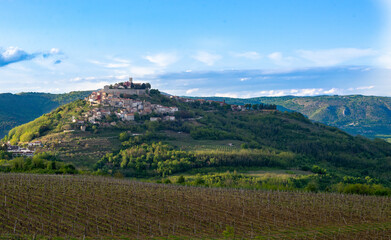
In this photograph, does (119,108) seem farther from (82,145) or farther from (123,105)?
(82,145)

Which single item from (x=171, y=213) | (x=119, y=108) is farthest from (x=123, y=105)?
(x=171, y=213)

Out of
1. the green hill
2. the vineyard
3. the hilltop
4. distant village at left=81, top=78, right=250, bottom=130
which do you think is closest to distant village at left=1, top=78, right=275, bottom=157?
distant village at left=81, top=78, right=250, bottom=130

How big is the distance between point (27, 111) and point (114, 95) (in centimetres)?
5392

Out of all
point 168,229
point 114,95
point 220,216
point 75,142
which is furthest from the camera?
point 114,95

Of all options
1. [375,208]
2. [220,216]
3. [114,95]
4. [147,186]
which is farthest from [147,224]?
[114,95]

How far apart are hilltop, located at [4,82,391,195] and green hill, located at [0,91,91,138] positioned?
3487 centimetres

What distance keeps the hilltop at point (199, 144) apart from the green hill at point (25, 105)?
3487 centimetres

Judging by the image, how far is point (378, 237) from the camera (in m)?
26.3

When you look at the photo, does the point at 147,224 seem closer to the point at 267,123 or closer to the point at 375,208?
the point at 375,208

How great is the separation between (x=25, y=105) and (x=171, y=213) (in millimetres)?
141919

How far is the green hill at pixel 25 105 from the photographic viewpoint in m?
125

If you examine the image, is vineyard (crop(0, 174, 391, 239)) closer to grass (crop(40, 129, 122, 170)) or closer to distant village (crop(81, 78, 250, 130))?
grass (crop(40, 129, 122, 170))

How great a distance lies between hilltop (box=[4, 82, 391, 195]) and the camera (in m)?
62.3

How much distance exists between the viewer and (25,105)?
503 feet
